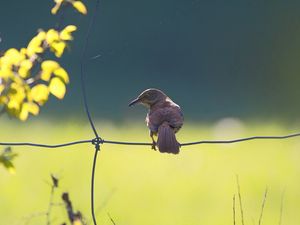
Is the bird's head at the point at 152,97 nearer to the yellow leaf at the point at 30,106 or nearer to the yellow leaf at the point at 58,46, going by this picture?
the yellow leaf at the point at 58,46

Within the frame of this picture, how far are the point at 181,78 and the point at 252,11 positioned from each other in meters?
2.56

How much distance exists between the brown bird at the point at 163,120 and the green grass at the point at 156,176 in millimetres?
924

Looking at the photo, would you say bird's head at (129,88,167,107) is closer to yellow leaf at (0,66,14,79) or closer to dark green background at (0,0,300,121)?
dark green background at (0,0,300,121)

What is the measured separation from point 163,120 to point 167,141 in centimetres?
45

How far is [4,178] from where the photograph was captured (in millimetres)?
9672

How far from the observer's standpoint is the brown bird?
267 inches

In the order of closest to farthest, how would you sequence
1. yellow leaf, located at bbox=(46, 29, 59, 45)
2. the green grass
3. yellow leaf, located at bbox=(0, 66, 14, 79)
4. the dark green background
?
1. yellow leaf, located at bbox=(0, 66, 14, 79)
2. yellow leaf, located at bbox=(46, 29, 59, 45)
3. the green grass
4. the dark green background

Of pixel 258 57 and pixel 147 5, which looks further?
pixel 147 5

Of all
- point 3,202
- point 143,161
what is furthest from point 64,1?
point 143,161

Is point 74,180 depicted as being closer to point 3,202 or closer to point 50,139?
point 3,202

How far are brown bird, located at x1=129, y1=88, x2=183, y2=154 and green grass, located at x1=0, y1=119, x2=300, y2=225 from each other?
0.92 meters

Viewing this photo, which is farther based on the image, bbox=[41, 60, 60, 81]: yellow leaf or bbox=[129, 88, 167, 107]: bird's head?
bbox=[129, 88, 167, 107]: bird's head

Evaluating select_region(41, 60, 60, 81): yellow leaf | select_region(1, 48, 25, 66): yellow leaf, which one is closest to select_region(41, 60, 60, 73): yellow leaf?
select_region(41, 60, 60, 81): yellow leaf

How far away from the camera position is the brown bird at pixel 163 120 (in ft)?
22.3
